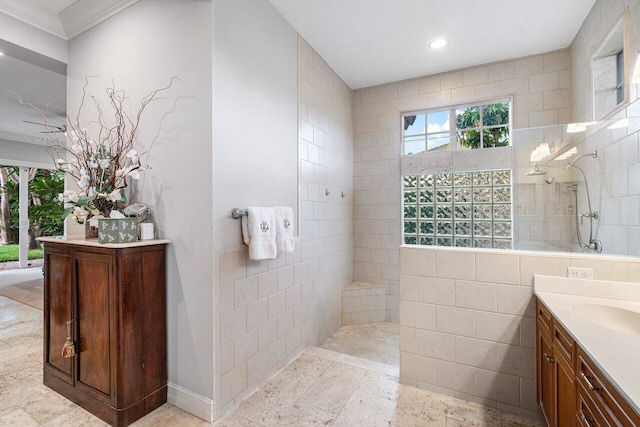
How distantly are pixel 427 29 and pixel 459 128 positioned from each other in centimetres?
123

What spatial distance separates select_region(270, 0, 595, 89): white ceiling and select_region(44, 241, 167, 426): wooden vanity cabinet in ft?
7.09

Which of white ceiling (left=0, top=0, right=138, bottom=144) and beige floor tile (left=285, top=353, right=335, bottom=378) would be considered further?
beige floor tile (left=285, top=353, right=335, bottom=378)

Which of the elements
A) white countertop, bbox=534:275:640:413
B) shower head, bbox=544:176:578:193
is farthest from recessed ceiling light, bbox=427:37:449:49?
white countertop, bbox=534:275:640:413

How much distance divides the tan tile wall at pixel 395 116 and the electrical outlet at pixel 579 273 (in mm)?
1927

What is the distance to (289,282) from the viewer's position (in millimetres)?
2467

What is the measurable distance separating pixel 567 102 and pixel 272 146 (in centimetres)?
289

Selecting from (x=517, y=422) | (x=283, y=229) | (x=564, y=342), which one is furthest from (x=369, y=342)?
(x=564, y=342)

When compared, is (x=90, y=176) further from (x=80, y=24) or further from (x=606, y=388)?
(x=606, y=388)

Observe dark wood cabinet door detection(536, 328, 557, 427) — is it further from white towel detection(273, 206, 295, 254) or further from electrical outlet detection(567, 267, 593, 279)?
white towel detection(273, 206, 295, 254)

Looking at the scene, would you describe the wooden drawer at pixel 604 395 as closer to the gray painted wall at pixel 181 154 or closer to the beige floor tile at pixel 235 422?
the beige floor tile at pixel 235 422

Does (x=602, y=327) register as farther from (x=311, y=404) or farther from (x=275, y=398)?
(x=275, y=398)

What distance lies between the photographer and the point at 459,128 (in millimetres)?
3385

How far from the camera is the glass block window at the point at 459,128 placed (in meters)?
3.19

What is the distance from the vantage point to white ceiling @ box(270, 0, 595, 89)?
2.28 metres
